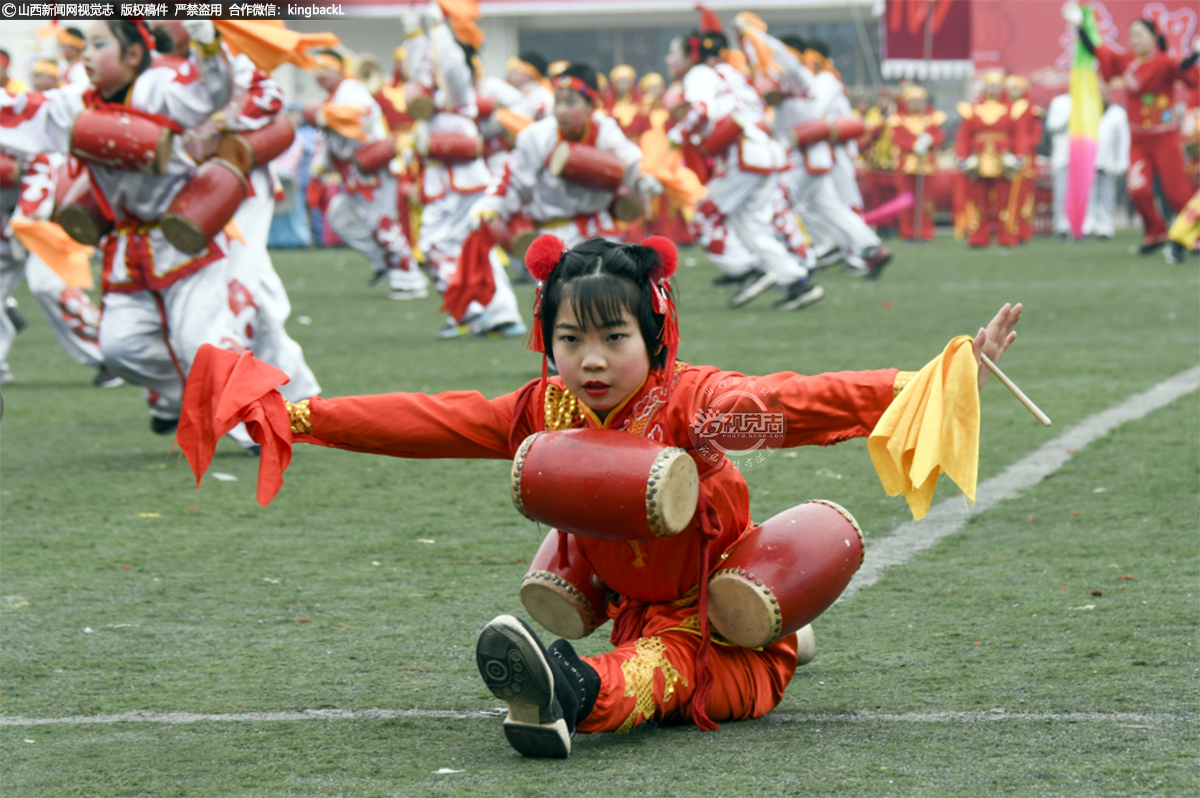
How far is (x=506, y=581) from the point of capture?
13.4 feet

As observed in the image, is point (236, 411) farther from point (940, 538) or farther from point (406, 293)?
point (406, 293)

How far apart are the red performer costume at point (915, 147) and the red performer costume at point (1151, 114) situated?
19.5ft

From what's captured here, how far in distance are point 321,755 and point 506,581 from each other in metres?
1.35

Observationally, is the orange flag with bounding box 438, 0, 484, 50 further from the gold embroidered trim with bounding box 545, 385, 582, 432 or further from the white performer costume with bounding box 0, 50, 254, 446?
the gold embroidered trim with bounding box 545, 385, 582, 432

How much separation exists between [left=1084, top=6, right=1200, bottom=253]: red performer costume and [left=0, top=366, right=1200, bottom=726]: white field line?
8.24 m

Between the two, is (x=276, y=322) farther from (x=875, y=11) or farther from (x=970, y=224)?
(x=875, y=11)

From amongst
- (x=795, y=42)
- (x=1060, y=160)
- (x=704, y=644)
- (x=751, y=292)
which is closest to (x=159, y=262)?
(x=704, y=644)

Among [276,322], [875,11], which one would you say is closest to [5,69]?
[276,322]

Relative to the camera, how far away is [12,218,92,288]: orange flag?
22.7ft

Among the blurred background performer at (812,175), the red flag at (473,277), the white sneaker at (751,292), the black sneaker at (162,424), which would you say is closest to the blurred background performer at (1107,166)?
the blurred background performer at (812,175)

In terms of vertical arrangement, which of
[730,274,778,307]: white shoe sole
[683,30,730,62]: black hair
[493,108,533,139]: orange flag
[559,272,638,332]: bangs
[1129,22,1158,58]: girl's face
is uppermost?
[559,272,638,332]: bangs

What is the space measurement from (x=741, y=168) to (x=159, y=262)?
6.67 metres

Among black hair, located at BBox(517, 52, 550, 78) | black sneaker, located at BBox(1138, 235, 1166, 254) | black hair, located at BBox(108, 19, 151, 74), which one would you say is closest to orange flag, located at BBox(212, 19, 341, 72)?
black hair, located at BBox(108, 19, 151, 74)

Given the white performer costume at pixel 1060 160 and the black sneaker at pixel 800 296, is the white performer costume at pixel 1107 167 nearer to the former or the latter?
the white performer costume at pixel 1060 160
